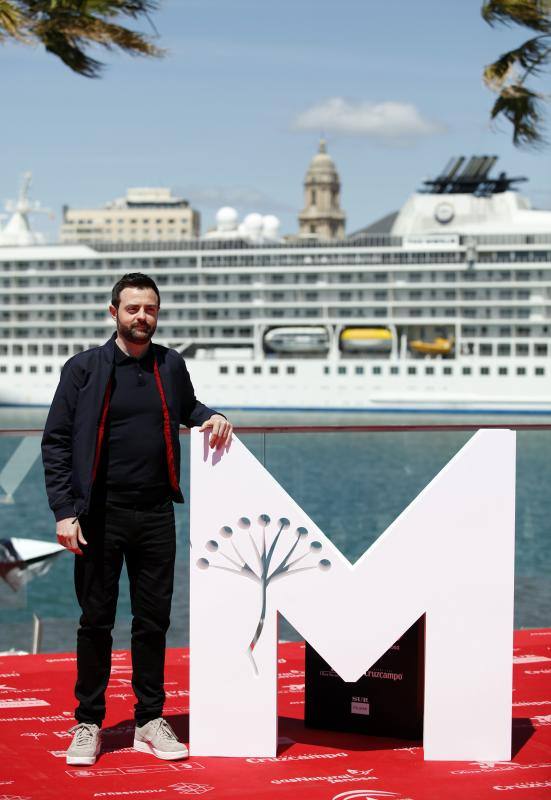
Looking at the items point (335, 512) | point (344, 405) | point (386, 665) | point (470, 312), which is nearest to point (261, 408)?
point (344, 405)

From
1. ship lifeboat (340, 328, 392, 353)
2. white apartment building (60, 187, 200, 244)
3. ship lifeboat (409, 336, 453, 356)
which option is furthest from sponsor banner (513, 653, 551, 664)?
white apartment building (60, 187, 200, 244)

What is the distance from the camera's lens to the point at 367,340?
50250 mm

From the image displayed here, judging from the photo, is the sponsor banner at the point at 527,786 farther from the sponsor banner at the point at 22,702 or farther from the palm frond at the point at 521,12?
the palm frond at the point at 521,12

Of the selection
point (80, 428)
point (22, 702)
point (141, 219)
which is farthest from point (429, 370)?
point (141, 219)

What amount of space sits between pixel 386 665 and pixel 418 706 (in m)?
0.16

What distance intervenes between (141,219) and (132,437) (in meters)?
96.2

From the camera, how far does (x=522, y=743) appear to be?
3.71m

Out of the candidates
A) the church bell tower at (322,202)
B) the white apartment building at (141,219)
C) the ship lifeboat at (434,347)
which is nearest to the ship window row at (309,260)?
the ship lifeboat at (434,347)

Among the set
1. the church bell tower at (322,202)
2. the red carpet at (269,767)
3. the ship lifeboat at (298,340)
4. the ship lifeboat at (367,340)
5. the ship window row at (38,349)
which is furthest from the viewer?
the church bell tower at (322,202)

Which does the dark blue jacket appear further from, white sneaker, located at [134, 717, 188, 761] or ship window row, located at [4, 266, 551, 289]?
ship window row, located at [4, 266, 551, 289]

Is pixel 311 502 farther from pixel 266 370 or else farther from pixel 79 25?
pixel 266 370

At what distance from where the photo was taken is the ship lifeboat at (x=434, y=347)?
48938mm

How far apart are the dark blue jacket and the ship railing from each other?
149 centimetres

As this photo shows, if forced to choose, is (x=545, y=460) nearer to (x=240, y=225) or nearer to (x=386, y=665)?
(x=386, y=665)
